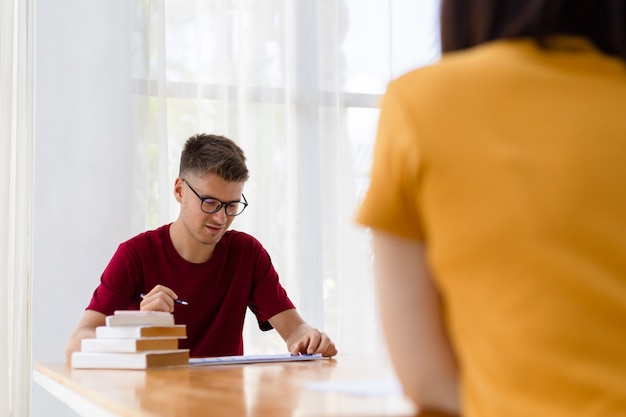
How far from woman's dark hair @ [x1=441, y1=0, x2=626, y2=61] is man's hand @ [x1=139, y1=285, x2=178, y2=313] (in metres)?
1.53

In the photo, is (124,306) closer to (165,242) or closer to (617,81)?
(165,242)

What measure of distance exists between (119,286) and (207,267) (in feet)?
1.03

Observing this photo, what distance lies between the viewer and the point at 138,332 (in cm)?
212

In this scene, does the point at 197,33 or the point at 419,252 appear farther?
the point at 197,33

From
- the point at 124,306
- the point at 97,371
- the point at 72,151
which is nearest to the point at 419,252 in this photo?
A: the point at 97,371

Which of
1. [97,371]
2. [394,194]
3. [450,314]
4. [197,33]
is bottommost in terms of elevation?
[97,371]

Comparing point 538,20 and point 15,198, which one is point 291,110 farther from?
point 538,20

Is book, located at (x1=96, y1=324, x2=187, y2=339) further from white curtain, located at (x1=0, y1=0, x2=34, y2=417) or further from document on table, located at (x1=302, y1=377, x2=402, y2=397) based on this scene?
white curtain, located at (x1=0, y1=0, x2=34, y2=417)

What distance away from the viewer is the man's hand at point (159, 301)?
2.31m

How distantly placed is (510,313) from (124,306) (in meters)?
2.04

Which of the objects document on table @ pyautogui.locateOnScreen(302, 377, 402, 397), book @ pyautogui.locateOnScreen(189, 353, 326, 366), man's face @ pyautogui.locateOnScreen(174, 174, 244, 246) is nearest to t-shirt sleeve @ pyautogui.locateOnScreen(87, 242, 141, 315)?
man's face @ pyautogui.locateOnScreen(174, 174, 244, 246)

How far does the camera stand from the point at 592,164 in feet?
2.73

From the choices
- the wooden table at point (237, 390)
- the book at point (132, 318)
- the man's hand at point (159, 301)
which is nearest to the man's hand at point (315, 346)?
the wooden table at point (237, 390)

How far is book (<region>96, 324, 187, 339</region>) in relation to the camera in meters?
2.13
